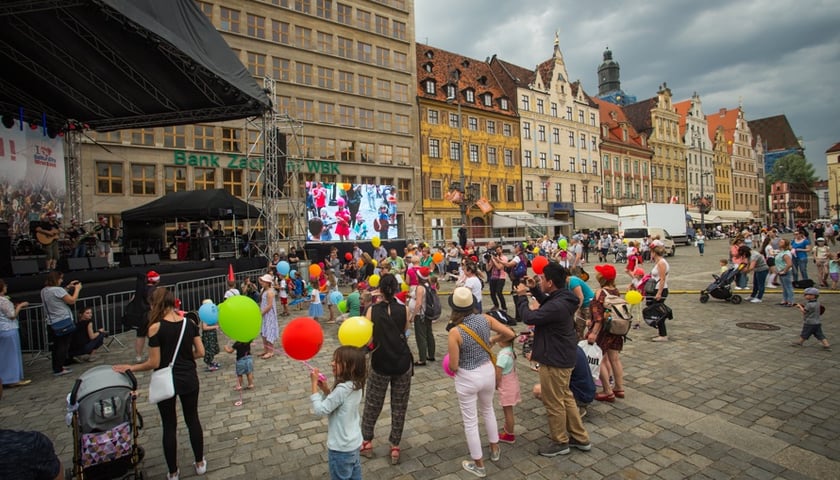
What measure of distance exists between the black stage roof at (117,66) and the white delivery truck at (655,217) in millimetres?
29087

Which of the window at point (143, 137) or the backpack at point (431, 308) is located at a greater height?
the window at point (143, 137)

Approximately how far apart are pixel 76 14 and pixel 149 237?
1245 centimetres

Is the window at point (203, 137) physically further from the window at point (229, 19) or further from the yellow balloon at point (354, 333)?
the yellow balloon at point (354, 333)

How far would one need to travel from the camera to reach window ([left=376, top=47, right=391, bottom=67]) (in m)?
36.4

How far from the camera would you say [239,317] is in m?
4.14

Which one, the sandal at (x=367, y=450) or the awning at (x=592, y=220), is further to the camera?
the awning at (x=592, y=220)

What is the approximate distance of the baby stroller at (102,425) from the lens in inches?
136

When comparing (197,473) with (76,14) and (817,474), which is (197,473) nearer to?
(817,474)

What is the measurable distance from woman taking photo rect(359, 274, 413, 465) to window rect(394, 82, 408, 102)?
35.5 meters

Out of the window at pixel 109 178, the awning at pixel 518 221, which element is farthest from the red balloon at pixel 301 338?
the awning at pixel 518 221

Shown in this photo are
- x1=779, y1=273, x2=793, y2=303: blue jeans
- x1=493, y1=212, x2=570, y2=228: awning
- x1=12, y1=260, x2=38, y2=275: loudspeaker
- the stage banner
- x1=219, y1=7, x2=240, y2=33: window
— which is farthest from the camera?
x1=493, y1=212, x2=570, y2=228: awning

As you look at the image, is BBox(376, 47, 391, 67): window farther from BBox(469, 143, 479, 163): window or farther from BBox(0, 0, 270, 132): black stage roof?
BBox(0, 0, 270, 132): black stage roof

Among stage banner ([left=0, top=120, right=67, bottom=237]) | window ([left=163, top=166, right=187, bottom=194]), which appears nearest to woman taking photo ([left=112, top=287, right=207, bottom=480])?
stage banner ([left=0, top=120, right=67, bottom=237])

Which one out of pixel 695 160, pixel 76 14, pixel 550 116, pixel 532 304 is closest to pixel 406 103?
pixel 550 116
